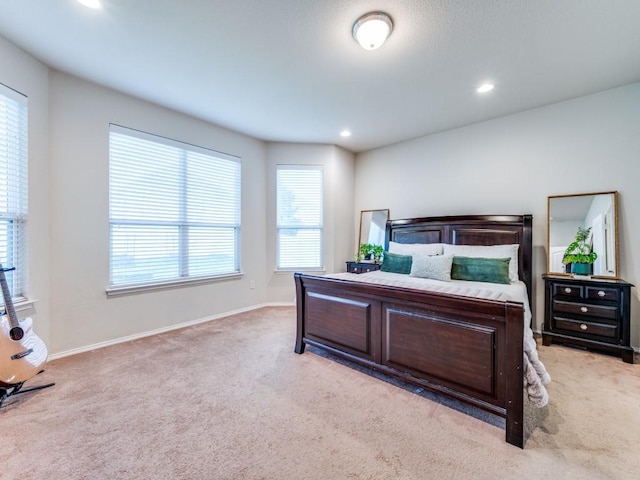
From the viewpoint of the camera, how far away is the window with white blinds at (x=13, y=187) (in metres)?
2.32

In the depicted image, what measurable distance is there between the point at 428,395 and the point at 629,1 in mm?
3062

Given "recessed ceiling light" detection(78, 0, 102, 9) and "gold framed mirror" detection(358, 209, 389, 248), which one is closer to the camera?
"recessed ceiling light" detection(78, 0, 102, 9)

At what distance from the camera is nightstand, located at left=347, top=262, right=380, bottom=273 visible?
4254 mm

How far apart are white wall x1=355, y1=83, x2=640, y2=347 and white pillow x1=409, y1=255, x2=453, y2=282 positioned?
1.25m

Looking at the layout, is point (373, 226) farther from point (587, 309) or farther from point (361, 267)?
point (587, 309)

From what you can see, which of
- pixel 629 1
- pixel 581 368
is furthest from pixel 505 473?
pixel 629 1

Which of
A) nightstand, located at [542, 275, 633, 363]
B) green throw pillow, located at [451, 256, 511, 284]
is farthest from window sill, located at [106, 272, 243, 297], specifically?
nightstand, located at [542, 275, 633, 363]

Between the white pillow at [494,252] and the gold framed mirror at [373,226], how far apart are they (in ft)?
4.60

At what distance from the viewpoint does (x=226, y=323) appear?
3830 millimetres

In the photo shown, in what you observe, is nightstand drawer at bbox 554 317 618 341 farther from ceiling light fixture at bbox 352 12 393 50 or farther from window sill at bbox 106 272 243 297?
window sill at bbox 106 272 243 297

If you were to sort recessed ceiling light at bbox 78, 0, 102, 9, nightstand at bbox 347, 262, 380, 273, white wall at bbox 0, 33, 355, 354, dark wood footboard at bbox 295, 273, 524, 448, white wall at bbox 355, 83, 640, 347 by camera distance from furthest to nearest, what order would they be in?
nightstand at bbox 347, 262, 380, 273 → white wall at bbox 355, 83, 640, 347 → white wall at bbox 0, 33, 355, 354 → recessed ceiling light at bbox 78, 0, 102, 9 → dark wood footboard at bbox 295, 273, 524, 448

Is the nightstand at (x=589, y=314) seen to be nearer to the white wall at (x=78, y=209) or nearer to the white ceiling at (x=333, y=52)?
the white ceiling at (x=333, y=52)

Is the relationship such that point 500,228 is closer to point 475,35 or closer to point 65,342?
point 475,35

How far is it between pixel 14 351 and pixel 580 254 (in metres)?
5.18
